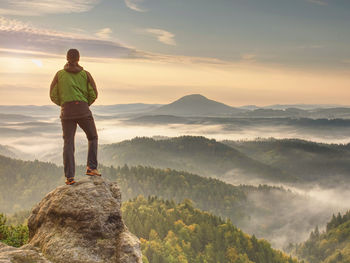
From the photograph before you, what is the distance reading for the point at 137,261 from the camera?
36.1ft

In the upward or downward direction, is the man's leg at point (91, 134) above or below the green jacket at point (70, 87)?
below

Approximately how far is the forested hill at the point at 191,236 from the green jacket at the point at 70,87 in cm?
12962

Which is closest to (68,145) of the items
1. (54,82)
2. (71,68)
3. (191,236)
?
(54,82)

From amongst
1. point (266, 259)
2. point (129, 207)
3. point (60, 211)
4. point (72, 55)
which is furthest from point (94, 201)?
point (266, 259)

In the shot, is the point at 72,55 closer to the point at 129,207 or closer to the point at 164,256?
the point at 164,256

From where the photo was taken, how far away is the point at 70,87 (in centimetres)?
1287

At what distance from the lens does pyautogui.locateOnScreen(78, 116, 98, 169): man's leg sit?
13.3 m

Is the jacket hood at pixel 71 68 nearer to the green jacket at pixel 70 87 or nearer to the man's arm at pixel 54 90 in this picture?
the green jacket at pixel 70 87

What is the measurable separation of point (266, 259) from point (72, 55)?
553ft

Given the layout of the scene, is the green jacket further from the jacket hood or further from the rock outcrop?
the rock outcrop

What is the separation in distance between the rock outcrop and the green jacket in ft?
11.3

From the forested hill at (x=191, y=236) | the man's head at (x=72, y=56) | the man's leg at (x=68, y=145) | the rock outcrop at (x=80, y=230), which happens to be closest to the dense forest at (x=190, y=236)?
the forested hill at (x=191, y=236)

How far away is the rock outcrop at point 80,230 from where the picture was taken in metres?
10.6

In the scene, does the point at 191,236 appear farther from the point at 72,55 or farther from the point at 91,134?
the point at 72,55
